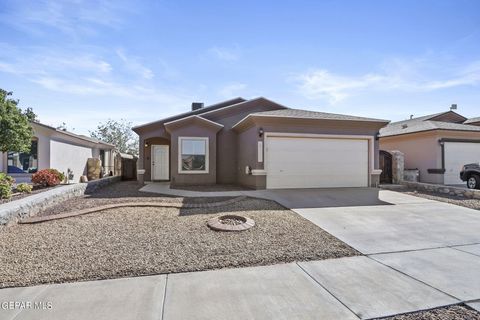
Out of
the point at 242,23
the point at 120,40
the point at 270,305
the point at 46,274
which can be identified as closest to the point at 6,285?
the point at 46,274

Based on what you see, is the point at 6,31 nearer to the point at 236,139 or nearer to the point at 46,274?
the point at 46,274

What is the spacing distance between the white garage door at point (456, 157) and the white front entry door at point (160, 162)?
52.5 feet

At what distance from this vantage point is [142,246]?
4.48m

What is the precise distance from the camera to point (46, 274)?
348cm

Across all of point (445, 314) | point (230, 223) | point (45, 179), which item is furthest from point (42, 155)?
point (445, 314)

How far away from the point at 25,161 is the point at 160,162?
21.5 feet

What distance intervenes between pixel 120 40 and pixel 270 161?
7305mm

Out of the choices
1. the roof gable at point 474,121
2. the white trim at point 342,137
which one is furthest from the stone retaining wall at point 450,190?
the roof gable at point 474,121

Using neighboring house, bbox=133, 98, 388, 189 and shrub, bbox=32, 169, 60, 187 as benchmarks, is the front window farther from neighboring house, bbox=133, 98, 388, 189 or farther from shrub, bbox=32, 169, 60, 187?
neighboring house, bbox=133, 98, 388, 189

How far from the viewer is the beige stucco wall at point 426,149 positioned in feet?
44.4

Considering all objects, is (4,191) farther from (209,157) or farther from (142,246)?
(209,157)

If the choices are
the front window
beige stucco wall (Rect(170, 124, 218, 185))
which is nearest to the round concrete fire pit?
beige stucco wall (Rect(170, 124, 218, 185))

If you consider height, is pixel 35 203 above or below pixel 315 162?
below

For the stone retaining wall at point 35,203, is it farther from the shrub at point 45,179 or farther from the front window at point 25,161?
the front window at point 25,161
